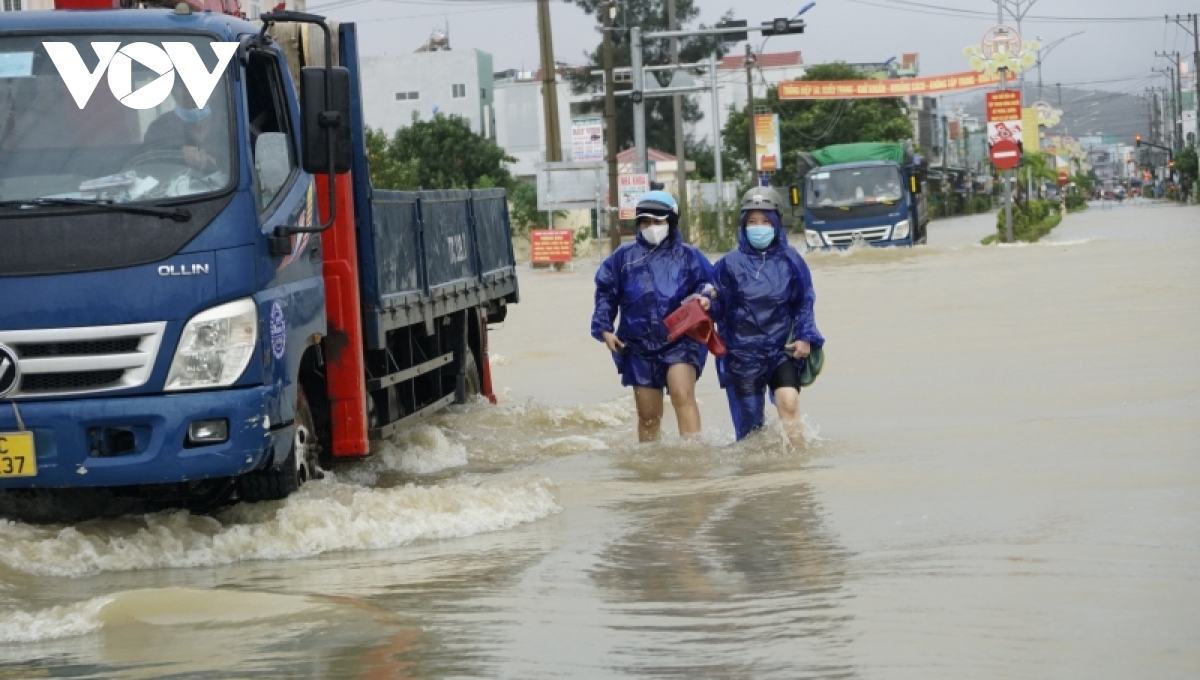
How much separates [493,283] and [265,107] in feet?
16.3

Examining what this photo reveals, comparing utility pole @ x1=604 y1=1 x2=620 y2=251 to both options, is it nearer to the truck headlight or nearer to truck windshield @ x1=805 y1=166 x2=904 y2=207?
truck windshield @ x1=805 y1=166 x2=904 y2=207

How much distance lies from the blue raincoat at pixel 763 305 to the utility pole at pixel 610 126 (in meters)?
29.3

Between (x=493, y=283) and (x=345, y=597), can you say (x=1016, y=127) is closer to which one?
(x=493, y=283)

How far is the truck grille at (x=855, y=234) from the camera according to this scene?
4006cm

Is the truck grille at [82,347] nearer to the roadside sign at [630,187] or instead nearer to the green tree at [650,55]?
the roadside sign at [630,187]

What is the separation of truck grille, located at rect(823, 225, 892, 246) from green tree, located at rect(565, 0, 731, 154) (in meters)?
38.0

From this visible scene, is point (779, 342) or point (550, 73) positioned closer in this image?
point (779, 342)

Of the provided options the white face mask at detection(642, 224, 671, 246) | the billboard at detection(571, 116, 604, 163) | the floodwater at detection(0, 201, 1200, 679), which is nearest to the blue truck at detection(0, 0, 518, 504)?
the floodwater at detection(0, 201, 1200, 679)

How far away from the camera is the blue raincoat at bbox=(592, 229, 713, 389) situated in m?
10.3

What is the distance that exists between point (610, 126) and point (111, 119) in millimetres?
33822

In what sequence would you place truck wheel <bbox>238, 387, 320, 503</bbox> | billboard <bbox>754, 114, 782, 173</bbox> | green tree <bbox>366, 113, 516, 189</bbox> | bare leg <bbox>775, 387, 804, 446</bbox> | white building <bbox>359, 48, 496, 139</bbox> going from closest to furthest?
truck wheel <bbox>238, 387, 320, 503</bbox> → bare leg <bbox>775, 387, 804, 446</bbox> → green tree <bbox>366, 113, 516, 189</bbox> → billboard <bbox>754, 114, 782, 173</bbox> → white building <bbox>359, 48, 496, 139</bbox>

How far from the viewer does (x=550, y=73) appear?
39.0m

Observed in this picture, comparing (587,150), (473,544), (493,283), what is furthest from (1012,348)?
(587,150)

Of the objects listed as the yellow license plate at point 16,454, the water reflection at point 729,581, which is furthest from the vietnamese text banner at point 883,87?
the yellow license plate at point 16,454
